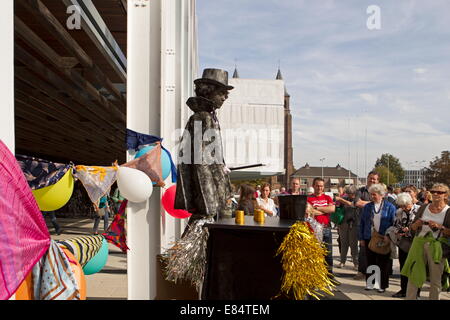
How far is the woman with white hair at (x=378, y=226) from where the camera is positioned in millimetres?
6285

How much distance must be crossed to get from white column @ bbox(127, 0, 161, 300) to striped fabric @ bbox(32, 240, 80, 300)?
8.39ft

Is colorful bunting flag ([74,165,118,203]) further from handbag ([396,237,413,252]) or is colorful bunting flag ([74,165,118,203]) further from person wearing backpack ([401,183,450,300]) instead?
handbag ([396,237,413,252])

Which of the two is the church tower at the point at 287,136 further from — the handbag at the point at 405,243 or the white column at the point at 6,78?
the white column at the point at 6,78

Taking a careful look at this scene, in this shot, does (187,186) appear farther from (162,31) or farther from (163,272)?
(162,31)

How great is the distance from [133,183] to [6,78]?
223 centimetres

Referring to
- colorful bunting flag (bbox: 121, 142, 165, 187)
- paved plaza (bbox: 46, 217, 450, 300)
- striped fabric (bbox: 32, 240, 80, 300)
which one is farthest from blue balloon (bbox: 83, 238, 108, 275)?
paved plaza (bbox: 46, 217, 450, 300)

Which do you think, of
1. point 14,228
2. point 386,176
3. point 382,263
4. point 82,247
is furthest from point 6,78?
point 386,176

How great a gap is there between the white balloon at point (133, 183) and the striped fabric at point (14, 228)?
2215 millimetres

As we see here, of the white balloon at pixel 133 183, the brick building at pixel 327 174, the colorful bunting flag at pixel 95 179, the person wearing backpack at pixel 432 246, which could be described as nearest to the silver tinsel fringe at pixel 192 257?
the white balloon at pixel 133 183

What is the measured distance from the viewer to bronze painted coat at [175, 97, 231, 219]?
12.2 feet

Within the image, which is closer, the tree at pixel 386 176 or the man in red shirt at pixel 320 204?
the man in red shirt at pixel 320 204

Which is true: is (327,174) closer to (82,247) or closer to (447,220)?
(447,220)

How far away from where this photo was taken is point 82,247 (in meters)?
2.46

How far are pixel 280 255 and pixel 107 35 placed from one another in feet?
18.6
